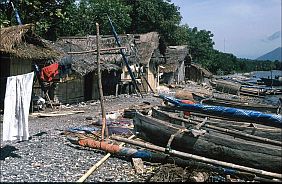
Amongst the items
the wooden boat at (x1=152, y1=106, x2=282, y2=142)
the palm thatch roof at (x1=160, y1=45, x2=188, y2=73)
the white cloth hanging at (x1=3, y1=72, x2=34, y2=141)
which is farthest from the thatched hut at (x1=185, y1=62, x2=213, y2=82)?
the white cloth hanging at (x1=3, y1=72, x2=34, y2=141)

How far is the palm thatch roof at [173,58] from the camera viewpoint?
36781 mm

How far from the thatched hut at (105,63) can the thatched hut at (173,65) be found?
6066mm

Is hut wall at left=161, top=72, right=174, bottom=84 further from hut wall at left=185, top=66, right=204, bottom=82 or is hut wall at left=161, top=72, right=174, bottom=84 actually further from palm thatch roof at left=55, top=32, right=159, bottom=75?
palm thatch roof at left=55, top=32, right=159, bottom=75

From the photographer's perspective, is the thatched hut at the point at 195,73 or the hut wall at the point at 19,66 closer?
the hut wall at the point at 19,66

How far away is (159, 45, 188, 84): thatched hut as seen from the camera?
121 ft

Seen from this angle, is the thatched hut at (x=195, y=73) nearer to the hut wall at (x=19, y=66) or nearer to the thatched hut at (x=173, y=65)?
the thatched hut at (x=173, y=65)

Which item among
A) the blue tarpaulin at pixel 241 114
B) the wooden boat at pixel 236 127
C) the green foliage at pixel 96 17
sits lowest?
the wooden boat at pixel 236 127

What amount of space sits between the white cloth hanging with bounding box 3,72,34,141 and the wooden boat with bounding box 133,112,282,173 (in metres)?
3.49

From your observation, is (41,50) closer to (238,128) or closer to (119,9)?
(238,128)

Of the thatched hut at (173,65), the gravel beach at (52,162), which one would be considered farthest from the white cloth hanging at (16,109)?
the thatched hut at (173,65)

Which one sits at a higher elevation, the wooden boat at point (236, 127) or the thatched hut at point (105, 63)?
the thatched hut at point (105, 63)

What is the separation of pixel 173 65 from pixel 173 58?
93 centimetres

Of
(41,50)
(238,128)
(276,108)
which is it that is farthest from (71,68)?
(238,128)

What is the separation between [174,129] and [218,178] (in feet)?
5.76
